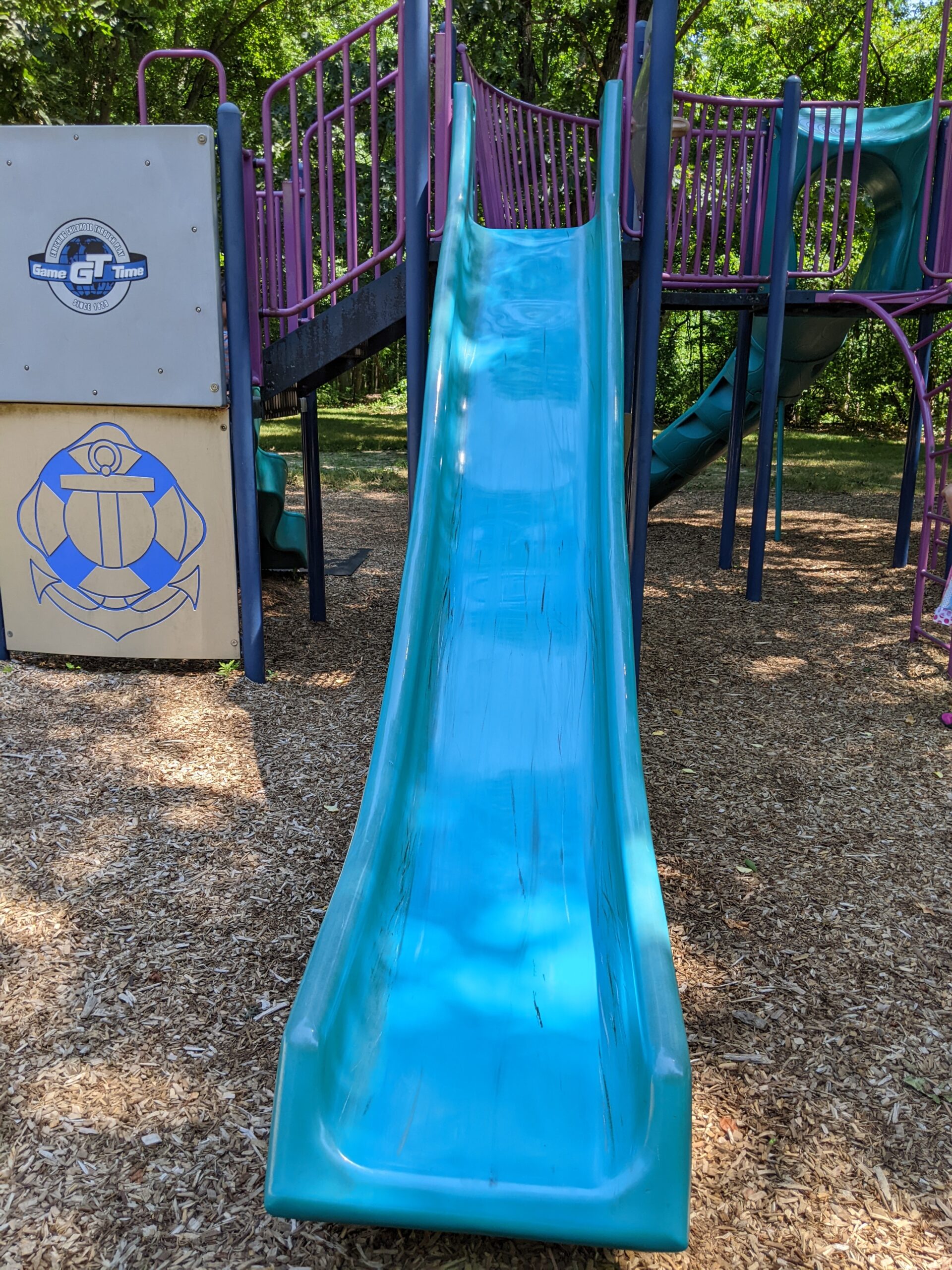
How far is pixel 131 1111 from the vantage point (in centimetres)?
234

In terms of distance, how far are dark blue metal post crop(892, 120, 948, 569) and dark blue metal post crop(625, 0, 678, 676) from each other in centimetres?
258

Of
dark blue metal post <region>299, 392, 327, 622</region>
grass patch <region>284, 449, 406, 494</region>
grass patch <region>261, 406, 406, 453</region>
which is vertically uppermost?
dark blue metal post <region>299, 392, 327, 622</region>

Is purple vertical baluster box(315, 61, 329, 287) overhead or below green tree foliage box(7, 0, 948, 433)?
below

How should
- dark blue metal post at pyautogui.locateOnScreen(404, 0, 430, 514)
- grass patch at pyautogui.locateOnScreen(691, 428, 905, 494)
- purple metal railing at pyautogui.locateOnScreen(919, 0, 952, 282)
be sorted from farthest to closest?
grass patch at pyautogui.locateOnScreen(691, 428, 905, 494)
purple metal railing at pyautogui.locateOnScreen(919, 0, 952, 282)
dark blue metal post at pyautogui.locateOnScreen(404, 0, 430, 514)

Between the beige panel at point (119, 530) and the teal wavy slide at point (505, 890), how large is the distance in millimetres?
1565

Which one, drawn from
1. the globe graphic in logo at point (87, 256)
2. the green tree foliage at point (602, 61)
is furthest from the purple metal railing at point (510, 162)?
the green tree foliage at point (602, 61)

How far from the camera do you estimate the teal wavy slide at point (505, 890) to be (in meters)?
1.84

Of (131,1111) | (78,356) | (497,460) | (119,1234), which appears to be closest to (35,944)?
(131,1111)

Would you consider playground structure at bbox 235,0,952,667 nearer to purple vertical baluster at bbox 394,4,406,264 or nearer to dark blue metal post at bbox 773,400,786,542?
purple vertical baluster at bbox 394,4,406,264

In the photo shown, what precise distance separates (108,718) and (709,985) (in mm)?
3234

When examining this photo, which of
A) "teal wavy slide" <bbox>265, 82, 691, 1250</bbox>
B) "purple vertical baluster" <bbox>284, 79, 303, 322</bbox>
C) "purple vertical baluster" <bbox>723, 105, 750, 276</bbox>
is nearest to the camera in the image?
"teal wavy slide" <bbox>265, 82, 691, 1250</bbox>

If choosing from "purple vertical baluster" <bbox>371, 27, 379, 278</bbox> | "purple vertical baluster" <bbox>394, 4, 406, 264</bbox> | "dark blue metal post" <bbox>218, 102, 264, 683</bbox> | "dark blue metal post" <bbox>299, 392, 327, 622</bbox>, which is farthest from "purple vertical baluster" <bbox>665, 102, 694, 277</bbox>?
"dark blue metal post" <bbox>218, 102, 264, 683</bbox>

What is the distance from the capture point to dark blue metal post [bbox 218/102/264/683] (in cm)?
478

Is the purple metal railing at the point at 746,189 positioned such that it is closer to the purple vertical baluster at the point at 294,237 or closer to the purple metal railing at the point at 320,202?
the purple metal railing at the point at 320,202
